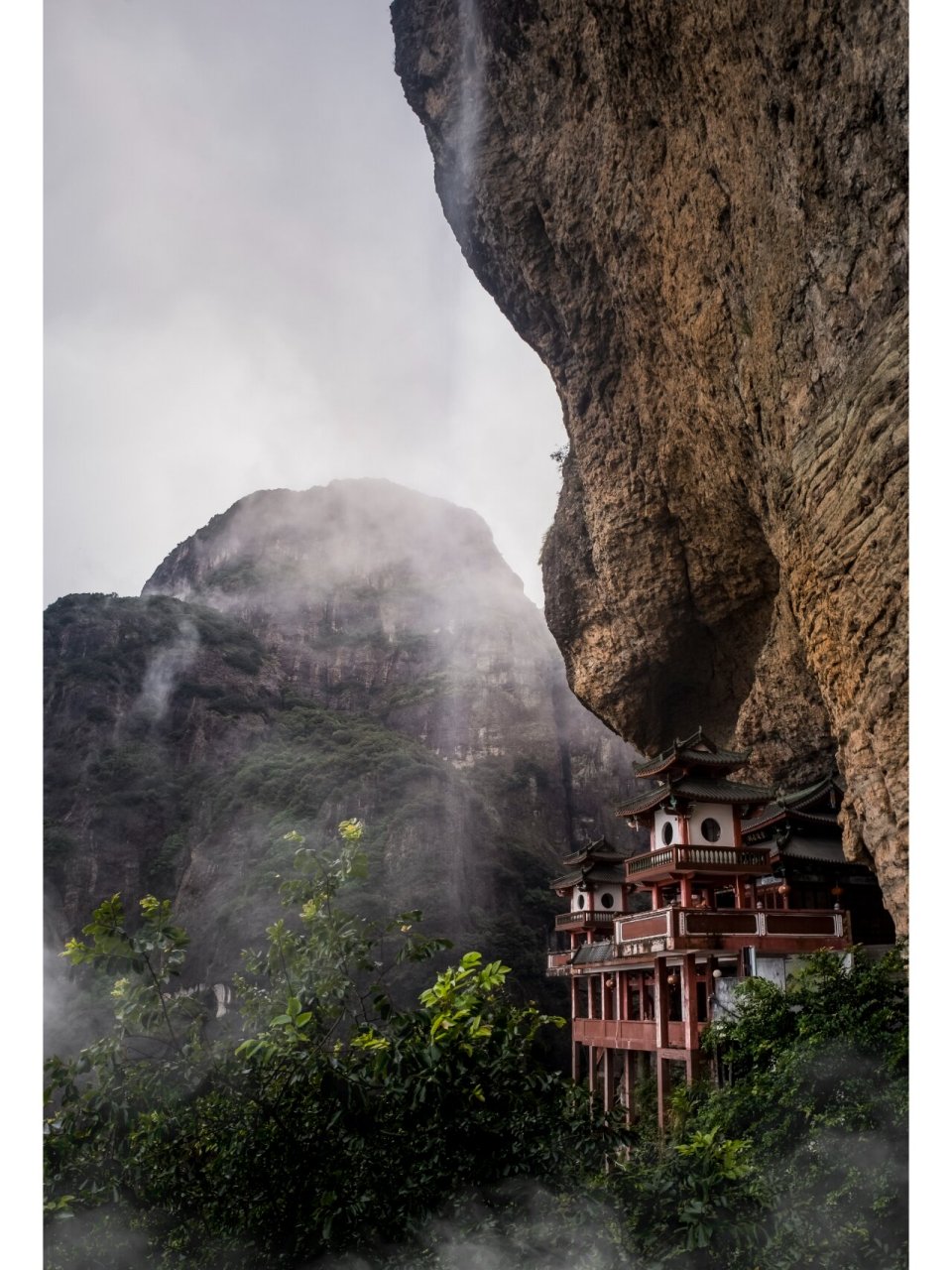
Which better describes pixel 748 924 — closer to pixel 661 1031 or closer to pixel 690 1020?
pixel 690 1020

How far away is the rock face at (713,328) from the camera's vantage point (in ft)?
19.8

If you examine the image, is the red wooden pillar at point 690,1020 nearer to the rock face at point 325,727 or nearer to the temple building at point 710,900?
the temple building at point 710,900

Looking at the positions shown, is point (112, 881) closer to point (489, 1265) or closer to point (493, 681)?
point (493, 681)

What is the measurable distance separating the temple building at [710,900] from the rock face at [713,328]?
1.25 meters

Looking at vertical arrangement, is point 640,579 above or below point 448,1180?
above

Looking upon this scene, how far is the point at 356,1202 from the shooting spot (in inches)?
116

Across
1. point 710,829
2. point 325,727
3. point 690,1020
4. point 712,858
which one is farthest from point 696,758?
point 325,727

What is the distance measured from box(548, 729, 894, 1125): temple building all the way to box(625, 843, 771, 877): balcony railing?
1 centimetres

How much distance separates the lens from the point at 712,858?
1000 cm

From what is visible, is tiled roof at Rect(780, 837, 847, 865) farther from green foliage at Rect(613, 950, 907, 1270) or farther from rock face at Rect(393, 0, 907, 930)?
green foliage at Rect(613, 950, 907, 1270)

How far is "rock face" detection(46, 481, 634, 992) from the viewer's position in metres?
22.0

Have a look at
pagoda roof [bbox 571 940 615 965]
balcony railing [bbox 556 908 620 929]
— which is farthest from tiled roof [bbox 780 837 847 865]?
balcony railing [bbox 556 908 620 929]

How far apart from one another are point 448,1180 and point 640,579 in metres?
10.4

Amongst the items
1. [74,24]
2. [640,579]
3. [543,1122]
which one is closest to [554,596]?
[640,579]
